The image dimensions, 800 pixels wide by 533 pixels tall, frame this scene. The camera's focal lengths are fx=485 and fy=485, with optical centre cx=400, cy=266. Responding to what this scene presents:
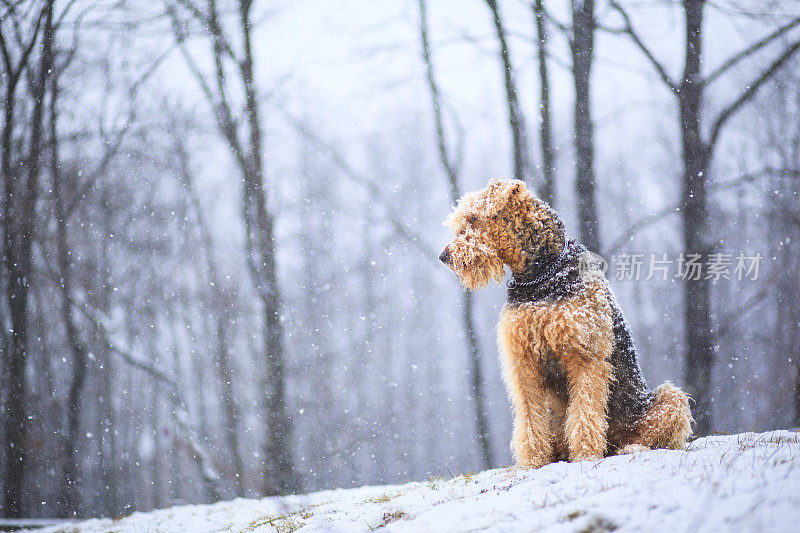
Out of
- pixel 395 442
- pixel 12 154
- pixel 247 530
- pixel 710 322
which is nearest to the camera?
pixel 247 530

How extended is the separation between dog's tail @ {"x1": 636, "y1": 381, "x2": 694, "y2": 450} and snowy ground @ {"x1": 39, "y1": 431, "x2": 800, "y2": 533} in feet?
0.74

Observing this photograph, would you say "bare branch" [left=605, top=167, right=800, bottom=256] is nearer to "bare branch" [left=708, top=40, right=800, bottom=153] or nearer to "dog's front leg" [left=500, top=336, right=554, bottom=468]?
"bare branch" [left=708, top=40, right=800, bottom=153]

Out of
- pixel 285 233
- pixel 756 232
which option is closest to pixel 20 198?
pixel 285 233

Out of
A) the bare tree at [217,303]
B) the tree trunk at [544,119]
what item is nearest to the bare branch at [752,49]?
the tree trunk at [544,119]

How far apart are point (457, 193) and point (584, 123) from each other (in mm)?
2125

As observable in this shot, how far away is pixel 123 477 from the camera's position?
15250 mm

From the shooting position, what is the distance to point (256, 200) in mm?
8562

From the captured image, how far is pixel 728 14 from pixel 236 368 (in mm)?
13122

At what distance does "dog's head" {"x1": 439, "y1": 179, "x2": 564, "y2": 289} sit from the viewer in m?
3.24

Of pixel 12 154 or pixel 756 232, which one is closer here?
pixel 756 232

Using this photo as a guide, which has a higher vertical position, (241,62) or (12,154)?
(241,62)

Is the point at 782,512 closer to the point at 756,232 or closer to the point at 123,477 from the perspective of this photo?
the point at 756,232

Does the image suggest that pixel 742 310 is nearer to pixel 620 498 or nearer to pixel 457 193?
pixel 457 193

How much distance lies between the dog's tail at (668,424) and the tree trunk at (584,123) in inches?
117
